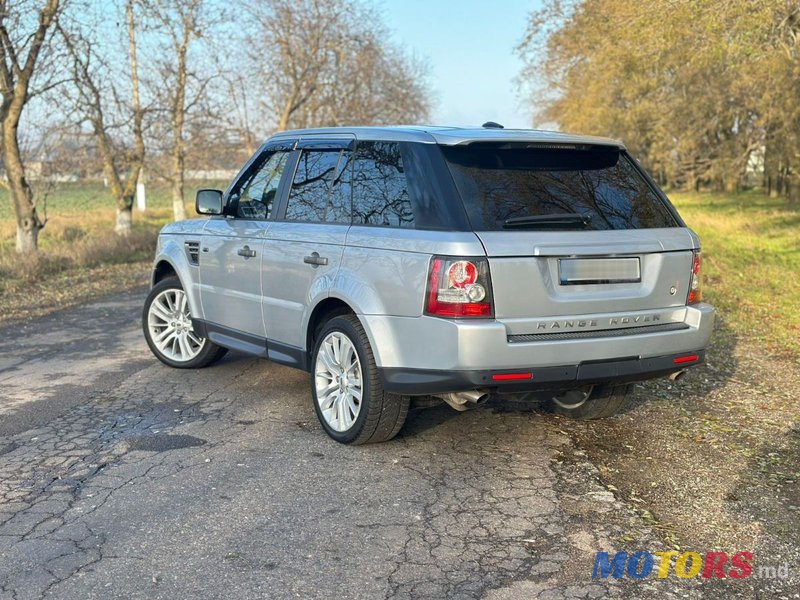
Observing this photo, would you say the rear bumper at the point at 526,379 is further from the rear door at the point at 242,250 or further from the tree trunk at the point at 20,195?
the tree trunk at the point at 20,195

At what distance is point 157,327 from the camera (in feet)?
25.2

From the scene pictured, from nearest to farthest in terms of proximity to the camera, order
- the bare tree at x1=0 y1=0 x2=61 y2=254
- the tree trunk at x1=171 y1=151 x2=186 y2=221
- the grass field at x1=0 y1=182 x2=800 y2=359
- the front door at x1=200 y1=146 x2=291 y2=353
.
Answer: the front door at x1=200 y1=146 x2=291 y2=353 < the grass field at x1=0 y1=182 x2=800 y2=359 < the bare tree at x1=0 y1=0 x2=61 y2=254 < the tree trunk at x1=171 y1=151 x2=186 y2=221

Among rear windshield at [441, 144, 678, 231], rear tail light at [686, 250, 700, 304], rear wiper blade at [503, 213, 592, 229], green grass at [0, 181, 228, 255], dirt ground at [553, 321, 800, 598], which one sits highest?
rear windshield at [441, 144, 678, 231]

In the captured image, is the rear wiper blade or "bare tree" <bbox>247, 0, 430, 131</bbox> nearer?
the rear wiper blade

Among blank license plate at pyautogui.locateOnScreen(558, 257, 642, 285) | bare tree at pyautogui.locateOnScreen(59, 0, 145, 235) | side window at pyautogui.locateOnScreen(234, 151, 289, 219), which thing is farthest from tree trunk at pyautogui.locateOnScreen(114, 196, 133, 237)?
blank license plate at pyautogui.locateOnScreen(558, 257, 642, 285)

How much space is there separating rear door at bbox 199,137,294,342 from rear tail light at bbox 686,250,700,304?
110 inches

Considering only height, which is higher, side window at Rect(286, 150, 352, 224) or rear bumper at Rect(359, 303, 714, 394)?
side window at Rect(286, 150, 352, 224)

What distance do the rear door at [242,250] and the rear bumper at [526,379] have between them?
1653 mm

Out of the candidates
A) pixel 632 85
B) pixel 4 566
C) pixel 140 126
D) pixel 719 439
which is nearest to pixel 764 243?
pixel 632 85

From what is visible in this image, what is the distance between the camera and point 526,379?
15.1 ft

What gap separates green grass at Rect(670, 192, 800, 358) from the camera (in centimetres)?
936

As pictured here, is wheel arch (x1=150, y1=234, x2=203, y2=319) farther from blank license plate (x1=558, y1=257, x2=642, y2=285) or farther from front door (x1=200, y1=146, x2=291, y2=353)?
blank license plate (x1=558, y1=257, x2=642, y2=285)

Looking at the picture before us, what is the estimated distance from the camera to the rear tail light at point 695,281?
17.2ft

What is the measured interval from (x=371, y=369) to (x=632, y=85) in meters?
27.0
